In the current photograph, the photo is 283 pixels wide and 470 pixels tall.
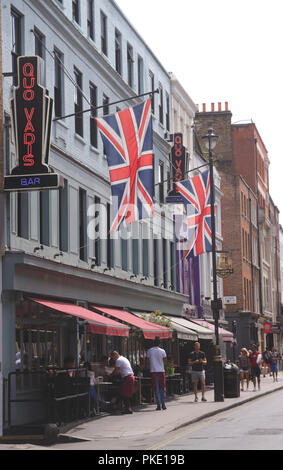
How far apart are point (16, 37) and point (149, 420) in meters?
9.97

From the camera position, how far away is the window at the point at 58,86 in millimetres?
26297

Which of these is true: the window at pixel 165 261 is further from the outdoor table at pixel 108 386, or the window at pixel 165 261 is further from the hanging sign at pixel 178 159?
the outdoor table at pixel 108 386

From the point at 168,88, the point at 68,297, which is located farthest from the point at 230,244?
the point at 68,297

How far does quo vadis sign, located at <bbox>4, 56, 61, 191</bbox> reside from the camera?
830 inches

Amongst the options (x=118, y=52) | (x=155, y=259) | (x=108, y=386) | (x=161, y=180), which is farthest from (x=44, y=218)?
(x=161, y=180)

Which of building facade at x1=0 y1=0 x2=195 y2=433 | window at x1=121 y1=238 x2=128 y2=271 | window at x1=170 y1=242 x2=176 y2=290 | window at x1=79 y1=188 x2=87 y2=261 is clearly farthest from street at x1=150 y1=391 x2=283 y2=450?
window at x1=170 y1=242 x2=176 y2=290

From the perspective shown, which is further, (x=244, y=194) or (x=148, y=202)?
(x=244, y=194)

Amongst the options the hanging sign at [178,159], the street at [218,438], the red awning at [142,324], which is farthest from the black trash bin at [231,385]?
the hanging sign at [178,159]

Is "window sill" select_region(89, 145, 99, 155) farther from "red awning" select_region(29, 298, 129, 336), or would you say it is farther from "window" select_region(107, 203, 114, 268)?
"red awning" select_region(29, 298, 129, 336)

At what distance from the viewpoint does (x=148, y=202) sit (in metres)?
24.3

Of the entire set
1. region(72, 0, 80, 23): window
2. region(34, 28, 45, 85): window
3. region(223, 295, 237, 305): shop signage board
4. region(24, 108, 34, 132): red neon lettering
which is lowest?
region(223, 295, 237, 305): shop signage board

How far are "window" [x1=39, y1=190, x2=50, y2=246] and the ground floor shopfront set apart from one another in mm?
850

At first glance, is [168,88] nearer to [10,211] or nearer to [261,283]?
[10,211]
